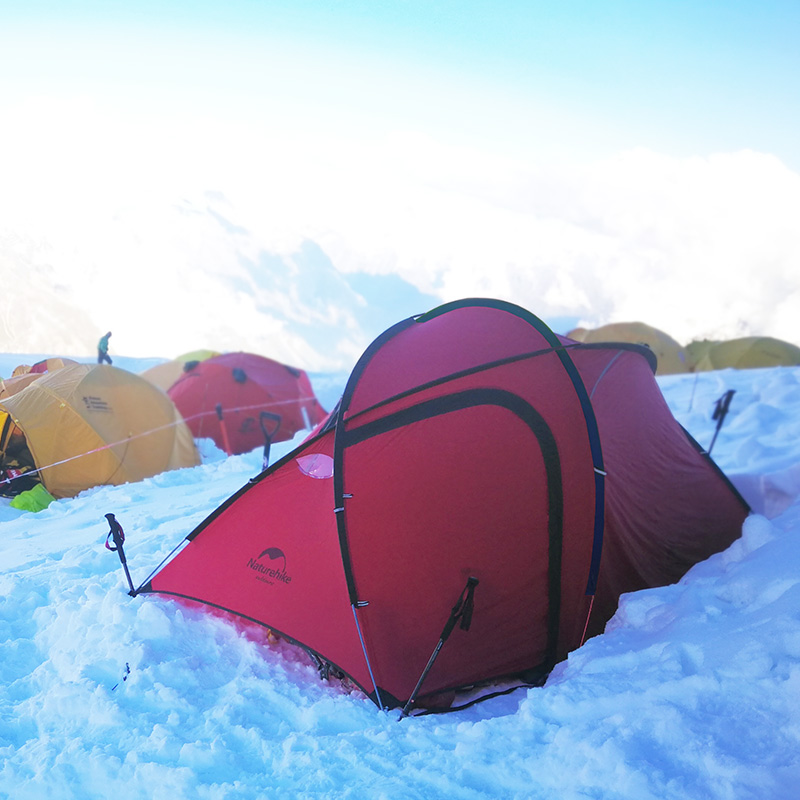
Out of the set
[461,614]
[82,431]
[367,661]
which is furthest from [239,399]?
[461,614]

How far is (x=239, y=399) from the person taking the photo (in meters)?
12.0

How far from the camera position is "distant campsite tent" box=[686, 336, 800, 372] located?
57.6ft

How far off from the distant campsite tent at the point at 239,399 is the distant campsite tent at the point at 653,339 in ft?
28.4

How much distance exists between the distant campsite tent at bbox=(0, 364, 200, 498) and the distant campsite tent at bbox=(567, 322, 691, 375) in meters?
12.2

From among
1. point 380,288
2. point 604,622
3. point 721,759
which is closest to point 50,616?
point 604,622

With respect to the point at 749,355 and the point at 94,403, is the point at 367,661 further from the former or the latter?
the point at 749,355

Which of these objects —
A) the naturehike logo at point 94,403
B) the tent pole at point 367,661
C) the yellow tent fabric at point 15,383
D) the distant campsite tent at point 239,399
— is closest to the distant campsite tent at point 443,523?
the tent pole at point 367,661

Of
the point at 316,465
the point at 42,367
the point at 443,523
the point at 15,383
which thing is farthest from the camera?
the point at 42,367

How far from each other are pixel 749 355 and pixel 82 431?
57.1 ft

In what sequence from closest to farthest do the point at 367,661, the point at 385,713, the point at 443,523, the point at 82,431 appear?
the point at 385,713 < the point at 367,661 < the point at 443,523 < the point at 82,431

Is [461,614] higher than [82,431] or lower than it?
higher

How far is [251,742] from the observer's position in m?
2.83

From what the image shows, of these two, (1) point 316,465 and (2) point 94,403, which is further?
(2) point 94,403

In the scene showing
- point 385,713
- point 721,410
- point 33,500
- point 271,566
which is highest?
point 721,410
